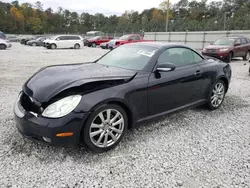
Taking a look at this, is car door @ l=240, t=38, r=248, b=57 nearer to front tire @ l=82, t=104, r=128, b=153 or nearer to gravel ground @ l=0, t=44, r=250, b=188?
gravel ground @ l=0, t=44, r=250, b=188

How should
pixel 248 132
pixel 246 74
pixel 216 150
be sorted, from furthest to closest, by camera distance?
1. pixel 246 74
2. pixel 248 132
3. pixel 216 150

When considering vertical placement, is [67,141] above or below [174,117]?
above

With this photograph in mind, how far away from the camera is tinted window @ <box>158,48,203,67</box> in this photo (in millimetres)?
3664

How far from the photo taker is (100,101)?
2676 mm

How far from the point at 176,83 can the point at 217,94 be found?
1494 millimetres

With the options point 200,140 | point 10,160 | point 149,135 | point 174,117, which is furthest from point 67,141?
point 174,117

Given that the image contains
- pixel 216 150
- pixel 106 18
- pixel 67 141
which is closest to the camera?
pixel 67 141

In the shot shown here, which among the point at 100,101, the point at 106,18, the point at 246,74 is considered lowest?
the point at 246,74

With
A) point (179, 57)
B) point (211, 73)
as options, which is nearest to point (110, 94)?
point (179, 57)

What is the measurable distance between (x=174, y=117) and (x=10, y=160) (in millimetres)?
2832

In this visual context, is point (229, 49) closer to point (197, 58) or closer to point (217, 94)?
point (217, 94)

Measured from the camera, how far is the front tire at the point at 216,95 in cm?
447

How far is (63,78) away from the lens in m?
2.97

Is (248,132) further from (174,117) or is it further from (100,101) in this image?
(100,101)
